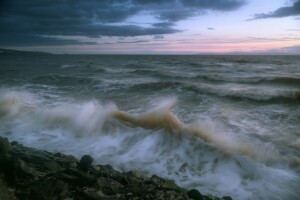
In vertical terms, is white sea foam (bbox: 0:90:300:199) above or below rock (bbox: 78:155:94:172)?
below

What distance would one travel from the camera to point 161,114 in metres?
9.67

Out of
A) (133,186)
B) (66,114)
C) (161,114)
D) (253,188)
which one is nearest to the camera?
(133,186)

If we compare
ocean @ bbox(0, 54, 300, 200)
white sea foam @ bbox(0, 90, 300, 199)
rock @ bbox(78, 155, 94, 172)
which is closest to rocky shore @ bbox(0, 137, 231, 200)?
rock @ bbox(78, 155, 94, 172)

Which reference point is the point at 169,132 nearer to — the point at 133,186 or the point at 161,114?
the point at 161,114

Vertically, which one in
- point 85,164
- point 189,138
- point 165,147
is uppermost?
point 85,164

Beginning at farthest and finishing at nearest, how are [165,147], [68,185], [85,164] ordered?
1. [165,147]
2. [85,164]
3. [68,185]

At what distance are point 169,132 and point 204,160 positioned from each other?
1.96 m

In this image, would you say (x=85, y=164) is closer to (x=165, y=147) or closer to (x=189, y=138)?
(x=165, y=147)

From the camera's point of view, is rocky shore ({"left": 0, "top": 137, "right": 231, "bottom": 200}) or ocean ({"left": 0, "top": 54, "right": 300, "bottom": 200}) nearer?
rocky shore ({"left": 0, "top": 137, "right": 231, "bottom": 200})

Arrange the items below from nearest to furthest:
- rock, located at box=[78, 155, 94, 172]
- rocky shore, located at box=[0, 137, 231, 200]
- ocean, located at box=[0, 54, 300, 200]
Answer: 1. rocky shore, located at box=[0, 137, 231, 200]
2. rock, located at box=[78, 155, 94, 172]
3. ocean, located at box=[0, 54, 300, 200]


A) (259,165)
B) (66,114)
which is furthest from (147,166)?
(66,114)

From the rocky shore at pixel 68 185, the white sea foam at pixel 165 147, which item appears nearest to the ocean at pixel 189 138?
the white sea foam at pixel 165 147

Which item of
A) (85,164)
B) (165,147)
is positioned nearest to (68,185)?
(85,164)

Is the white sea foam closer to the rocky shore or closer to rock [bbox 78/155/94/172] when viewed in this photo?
the rocky shore
